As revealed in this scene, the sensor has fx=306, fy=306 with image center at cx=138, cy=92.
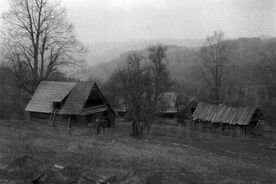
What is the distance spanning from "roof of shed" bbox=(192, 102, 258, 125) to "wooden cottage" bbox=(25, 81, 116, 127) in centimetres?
1775

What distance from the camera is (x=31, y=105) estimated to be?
110 feet

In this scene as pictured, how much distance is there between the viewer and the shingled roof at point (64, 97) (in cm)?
3195

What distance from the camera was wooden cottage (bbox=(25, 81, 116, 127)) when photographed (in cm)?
3206

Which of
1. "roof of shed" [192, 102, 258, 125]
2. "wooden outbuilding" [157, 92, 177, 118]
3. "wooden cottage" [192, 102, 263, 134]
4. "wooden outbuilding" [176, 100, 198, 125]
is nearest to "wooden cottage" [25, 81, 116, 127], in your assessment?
"roof of shed" [192, 102, 258, 125]

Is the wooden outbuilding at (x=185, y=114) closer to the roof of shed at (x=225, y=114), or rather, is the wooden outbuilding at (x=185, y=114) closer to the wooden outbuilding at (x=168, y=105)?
the wooden outbuilding at (x=168, y=105)

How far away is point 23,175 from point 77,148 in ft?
23.3

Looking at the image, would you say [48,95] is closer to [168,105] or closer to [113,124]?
[113,124]

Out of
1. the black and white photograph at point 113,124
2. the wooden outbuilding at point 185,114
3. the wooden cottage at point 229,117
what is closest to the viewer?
the black and white photograph at point 113,124

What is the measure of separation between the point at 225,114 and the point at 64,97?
2330cm

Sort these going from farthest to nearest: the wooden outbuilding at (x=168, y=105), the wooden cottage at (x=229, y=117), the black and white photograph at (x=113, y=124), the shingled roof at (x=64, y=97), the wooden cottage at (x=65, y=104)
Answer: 1. the wooden outbuilding at (x=168, y=105)
2. the wooden cottage at (x=229, y=117)
3. the wooden cottage at (x=65, y=104)
4. the shingled roof at (x=64, y=97)
5. the black and white photograph at (x=113, y=124)

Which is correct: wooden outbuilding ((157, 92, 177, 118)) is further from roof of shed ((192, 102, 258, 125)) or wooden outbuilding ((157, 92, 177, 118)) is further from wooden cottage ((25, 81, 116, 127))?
wooden cottage ((25, 81, 116, 127))

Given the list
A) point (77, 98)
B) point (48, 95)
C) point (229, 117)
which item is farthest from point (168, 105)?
point (48, 95)

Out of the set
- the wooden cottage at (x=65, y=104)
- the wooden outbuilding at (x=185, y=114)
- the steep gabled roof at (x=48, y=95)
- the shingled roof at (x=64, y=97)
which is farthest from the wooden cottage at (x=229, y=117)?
the steep gabled roof at (x=48, y=95)

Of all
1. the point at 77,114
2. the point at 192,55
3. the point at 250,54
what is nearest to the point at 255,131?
the point at 77,114
